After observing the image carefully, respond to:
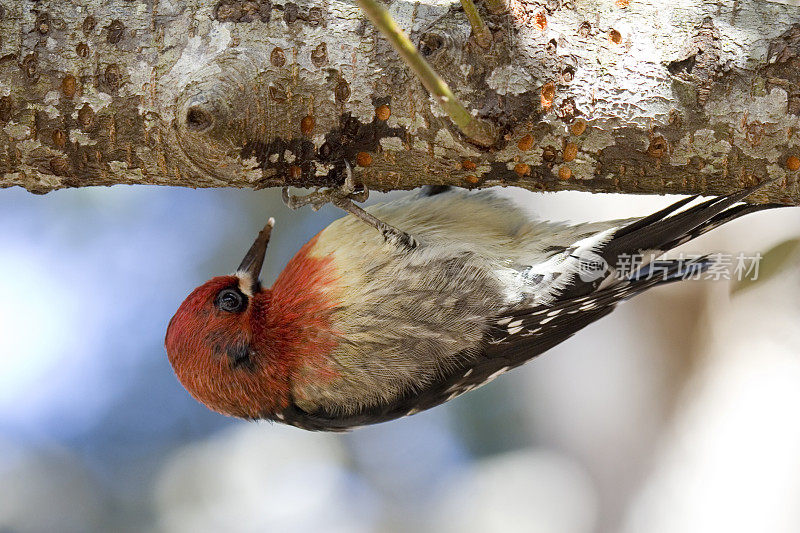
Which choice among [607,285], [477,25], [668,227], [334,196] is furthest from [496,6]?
[607,285]

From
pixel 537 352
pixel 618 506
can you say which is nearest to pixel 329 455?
pixel 618 506

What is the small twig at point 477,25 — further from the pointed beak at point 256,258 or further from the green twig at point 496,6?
the pointed beak at point 256,258

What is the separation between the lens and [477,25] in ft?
6.25

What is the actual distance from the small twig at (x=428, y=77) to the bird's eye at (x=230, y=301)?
130 cm

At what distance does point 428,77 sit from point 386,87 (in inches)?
17.9

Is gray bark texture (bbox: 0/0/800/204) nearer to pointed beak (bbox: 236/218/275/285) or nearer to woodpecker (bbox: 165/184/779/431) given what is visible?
woodpecker (bbox: 165/184/779/431)

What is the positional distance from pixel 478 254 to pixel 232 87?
1.31 meters

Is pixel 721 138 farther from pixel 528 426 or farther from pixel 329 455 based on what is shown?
pixel 329 455

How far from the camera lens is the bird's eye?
2867 millimetres

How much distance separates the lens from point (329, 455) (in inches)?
241

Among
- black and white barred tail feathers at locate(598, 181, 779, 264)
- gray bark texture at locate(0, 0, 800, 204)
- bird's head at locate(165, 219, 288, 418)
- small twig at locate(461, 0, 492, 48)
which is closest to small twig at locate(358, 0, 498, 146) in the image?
gray bark texture at locate(0, 0, 800, 204)

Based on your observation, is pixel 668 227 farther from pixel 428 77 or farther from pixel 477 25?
pixel 428 77

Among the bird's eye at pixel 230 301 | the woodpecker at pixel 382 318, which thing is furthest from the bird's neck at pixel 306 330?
the bird's eye at pixel 230 301

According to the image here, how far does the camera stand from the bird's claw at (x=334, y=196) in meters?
2.20
